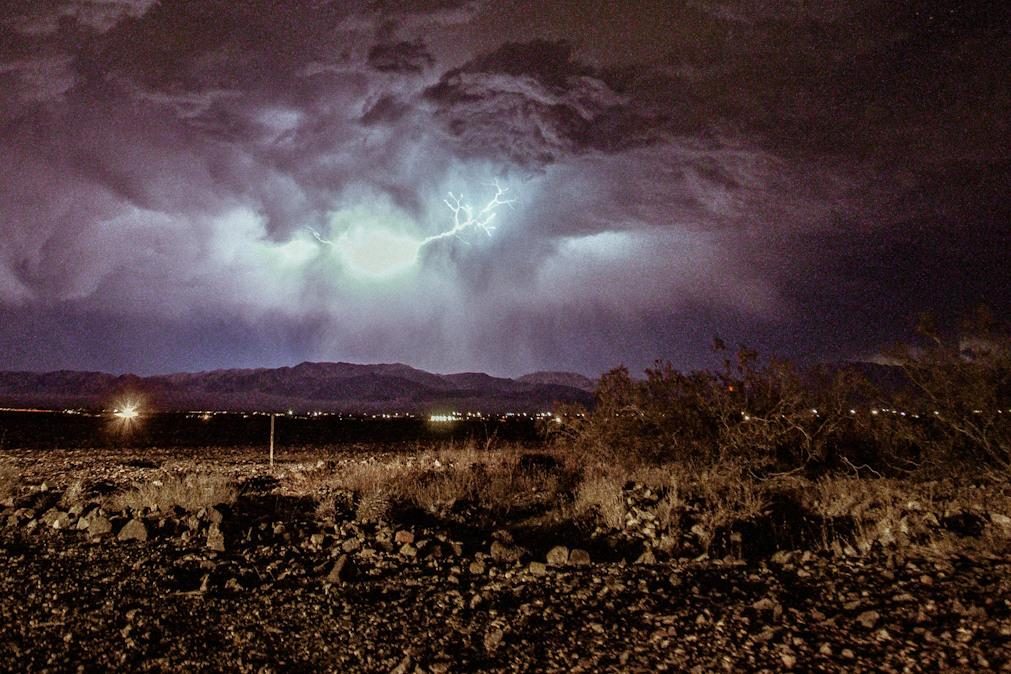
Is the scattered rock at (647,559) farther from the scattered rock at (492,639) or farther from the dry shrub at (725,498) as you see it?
the scattered rock at (492,639)

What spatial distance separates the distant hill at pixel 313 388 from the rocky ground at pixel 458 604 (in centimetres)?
11458

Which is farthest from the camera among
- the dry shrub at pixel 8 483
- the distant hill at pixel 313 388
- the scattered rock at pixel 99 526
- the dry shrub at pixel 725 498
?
the distant hill at pixel 313 388

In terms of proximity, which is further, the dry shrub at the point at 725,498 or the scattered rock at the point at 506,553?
the dry shrub at the point at 725,498

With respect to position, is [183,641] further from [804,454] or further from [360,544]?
[804,454]

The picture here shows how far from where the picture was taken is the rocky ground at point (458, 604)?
16.8ft

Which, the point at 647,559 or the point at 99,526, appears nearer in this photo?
the point at 647,559

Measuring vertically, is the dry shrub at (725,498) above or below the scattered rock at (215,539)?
above

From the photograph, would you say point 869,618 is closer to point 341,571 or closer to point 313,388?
point 341,571

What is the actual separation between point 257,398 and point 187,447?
394 feet

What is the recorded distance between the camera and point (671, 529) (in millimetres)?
9016

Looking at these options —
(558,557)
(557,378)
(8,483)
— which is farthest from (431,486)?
(557,378)

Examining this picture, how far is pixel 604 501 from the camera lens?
10.5 meters

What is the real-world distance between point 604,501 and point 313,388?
491 ft

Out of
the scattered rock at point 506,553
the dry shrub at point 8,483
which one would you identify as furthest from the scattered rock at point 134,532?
the scattered rock at point 506,553
